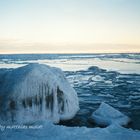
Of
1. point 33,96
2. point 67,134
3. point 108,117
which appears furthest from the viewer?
point 108,117

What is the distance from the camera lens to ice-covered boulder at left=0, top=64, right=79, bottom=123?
9.86m

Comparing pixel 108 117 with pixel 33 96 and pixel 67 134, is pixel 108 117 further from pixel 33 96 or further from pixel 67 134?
A: pixel 67 134

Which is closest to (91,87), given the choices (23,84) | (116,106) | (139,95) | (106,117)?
(139,95)

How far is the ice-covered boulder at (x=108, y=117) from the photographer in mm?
10570

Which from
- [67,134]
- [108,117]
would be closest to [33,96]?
[67,134]

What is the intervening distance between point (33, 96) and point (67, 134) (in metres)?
2.49

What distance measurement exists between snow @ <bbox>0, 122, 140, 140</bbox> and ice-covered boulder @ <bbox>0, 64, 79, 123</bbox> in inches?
53.9

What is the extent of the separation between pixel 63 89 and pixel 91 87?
28.1 ft

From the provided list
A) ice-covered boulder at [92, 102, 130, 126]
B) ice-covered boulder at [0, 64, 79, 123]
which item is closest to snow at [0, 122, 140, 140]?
ice-covered boulder at [0, 64, 79, 123]

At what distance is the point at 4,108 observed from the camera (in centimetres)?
991

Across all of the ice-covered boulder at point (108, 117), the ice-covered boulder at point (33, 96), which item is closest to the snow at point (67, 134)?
the ice-covered boulder at point (33, 96)

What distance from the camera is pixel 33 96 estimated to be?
10031mm

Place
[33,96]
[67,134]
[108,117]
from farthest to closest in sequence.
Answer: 1. [108,117]
2. [33,96]
3. [67,134]

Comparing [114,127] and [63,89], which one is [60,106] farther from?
[114,127]
